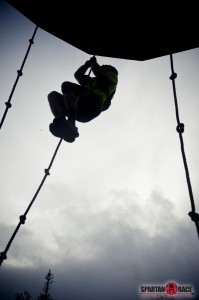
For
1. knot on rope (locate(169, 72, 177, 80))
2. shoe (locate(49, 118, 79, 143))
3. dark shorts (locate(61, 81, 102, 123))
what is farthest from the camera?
dark shorts (locate(61, 81, 102, 123))

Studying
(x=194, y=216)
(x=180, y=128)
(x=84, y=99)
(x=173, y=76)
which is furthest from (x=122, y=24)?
(x=194, y=216)

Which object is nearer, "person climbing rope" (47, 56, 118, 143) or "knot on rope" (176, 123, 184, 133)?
"knot on rope" (176, 123, 184, 133)

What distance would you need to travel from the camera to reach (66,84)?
3.42 m

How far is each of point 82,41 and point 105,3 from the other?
2.78 ft

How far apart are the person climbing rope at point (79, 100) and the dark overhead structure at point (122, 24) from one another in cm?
58

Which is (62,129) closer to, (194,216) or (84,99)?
(84,99)

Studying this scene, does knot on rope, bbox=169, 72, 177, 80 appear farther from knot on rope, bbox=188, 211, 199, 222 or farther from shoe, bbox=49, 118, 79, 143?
knot on rope, bbox=188, 211, 199, 222

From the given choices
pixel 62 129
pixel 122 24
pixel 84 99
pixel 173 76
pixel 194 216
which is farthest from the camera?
pixel 122 24

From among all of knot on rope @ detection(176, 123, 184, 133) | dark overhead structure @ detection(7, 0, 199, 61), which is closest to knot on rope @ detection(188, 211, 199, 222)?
knot on rope @ detection(176, 123, 184, 133)

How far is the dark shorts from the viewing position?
3365 mm

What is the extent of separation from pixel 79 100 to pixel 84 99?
0.26 ft

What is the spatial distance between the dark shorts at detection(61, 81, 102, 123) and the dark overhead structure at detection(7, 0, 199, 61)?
117cm

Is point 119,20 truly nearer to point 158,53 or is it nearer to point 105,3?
point 105,3

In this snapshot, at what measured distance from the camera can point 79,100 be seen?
11.1 ft
